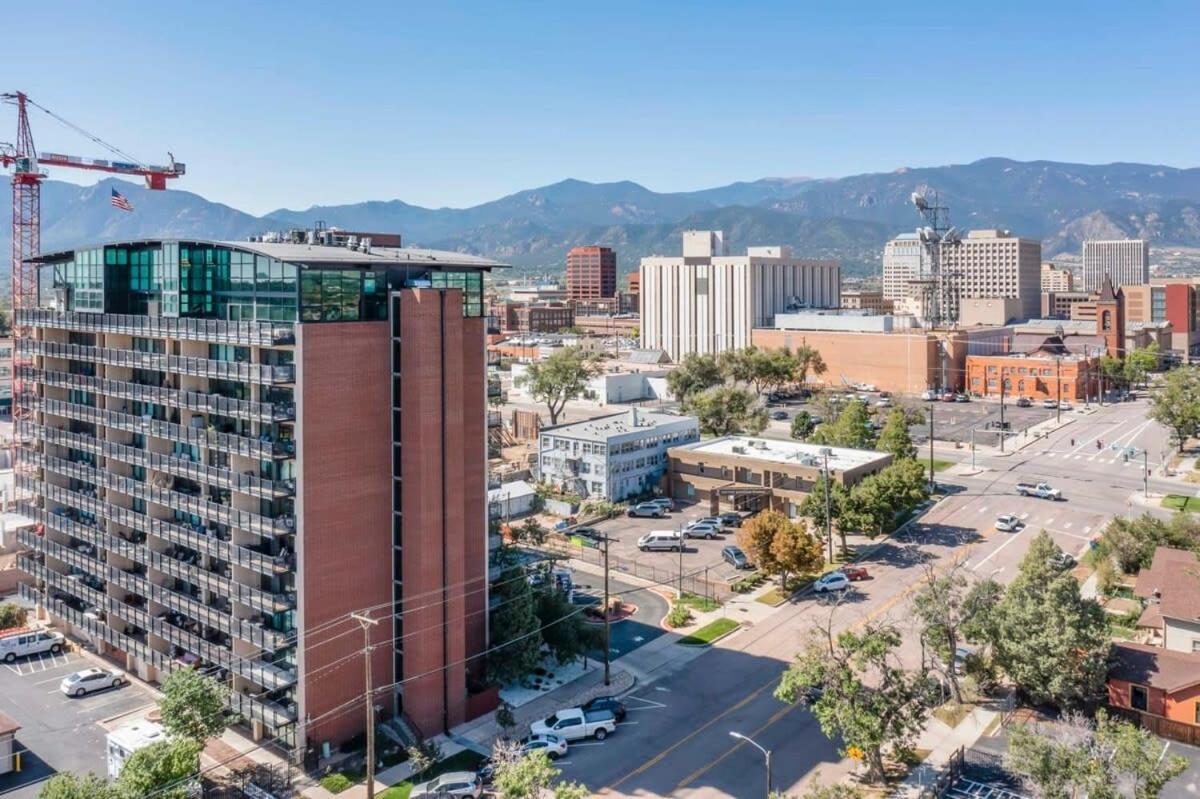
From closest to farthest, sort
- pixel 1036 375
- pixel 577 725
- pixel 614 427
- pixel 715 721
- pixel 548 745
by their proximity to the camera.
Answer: pixel 548 745, pixel 577 725, pixel 715 721, pixel 614 427, pixel 1036 375

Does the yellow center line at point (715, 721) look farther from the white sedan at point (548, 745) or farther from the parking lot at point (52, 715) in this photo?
the parking lot at point (52, 715)

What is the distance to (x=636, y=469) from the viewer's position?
8075 cm

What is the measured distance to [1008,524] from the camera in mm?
69500

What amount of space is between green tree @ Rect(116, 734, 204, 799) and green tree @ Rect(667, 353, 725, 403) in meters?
93.3

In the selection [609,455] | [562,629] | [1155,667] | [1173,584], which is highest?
[609,455]

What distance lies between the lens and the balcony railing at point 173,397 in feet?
120

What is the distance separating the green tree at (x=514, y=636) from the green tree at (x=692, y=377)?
7918cm

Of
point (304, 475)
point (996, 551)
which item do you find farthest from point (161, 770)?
point (996, 551)

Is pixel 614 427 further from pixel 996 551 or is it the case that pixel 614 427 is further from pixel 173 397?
pixel 173 397

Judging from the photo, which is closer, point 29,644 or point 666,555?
point 29,644

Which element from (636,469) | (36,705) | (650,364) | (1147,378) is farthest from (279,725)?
(1147,378)

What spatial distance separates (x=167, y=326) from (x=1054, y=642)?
41.9 m

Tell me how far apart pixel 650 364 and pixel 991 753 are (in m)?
135

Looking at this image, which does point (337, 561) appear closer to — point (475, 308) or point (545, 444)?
point (475, 308)
